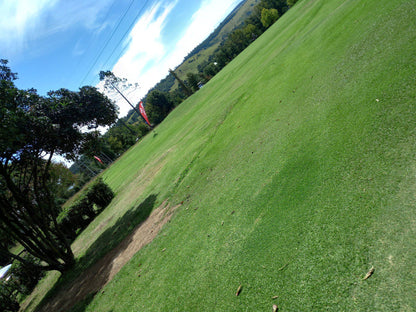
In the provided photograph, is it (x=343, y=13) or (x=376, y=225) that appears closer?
(x=376, y=225)

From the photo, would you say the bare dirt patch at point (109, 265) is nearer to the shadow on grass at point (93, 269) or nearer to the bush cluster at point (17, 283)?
the shadow on grass at point (93, 269)

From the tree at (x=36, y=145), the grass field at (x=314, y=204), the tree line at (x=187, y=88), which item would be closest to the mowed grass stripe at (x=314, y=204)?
the grass field at (x=314, y=204)

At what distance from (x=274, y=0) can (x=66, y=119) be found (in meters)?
81.3

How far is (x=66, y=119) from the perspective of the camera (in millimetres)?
9281

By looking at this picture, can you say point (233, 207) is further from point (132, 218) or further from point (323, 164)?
point (132, 218)

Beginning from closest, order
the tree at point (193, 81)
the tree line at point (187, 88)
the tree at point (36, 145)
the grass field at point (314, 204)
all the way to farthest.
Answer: the grass field at point (314, 204) < the tree at point (36, 145) < the tree line at point (187, 88) < the tree at point (193, 81)

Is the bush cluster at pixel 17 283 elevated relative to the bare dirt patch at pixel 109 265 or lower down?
elevated

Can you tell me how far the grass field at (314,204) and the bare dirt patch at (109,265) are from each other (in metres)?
0.46

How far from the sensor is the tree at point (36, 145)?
Answer: 7.07 meters

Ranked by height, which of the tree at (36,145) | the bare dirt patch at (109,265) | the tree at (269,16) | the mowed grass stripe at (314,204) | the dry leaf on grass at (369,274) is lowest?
the dry leaf on grass at (369,274)

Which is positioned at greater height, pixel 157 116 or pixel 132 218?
pixel 157 116

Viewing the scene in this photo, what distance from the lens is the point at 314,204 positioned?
10.6 ft

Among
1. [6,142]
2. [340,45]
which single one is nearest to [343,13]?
[340,45]

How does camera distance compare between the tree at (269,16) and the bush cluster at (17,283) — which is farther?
the tree at (269,16)
